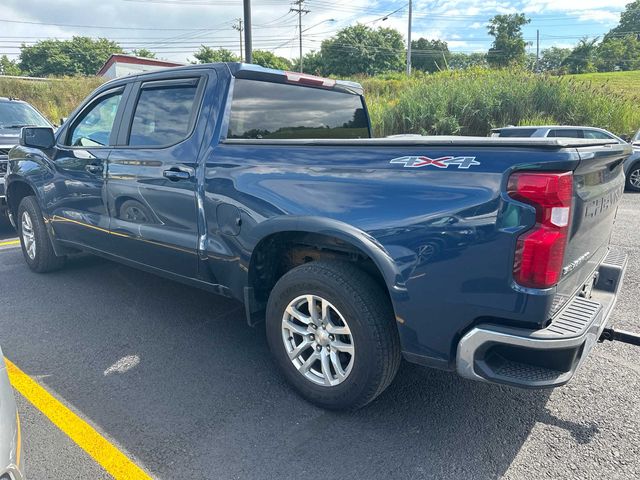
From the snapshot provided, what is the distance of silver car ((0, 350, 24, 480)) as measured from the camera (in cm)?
158

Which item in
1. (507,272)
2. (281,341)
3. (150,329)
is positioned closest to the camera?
(507,272)

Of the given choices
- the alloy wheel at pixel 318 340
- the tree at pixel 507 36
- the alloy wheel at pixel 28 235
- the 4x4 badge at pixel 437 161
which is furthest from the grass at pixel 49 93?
the tree at pixel 507 36

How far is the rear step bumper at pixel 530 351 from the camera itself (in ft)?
6.56

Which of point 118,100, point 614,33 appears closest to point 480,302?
point 118,100

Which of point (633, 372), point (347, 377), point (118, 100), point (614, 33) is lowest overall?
point (633, 372)

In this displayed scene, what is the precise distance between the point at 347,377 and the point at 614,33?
109388mm

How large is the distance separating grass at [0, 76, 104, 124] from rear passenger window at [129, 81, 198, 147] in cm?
2493

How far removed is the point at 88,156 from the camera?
4090mm

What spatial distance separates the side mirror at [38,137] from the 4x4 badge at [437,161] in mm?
3715

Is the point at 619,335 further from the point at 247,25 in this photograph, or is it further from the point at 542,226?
the point at 247,25

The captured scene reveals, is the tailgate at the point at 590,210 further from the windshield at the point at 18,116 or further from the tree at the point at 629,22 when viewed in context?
the tree at the point at 629,22

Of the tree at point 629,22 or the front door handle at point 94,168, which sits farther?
the tree at point 629,22

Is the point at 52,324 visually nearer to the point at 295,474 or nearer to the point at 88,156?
the point at 88,156

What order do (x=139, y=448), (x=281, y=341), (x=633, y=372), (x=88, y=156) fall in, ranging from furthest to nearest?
(x=88, y=156) < (x=633, y=372) < (x=281, y=341) < (x=139, y=448)
